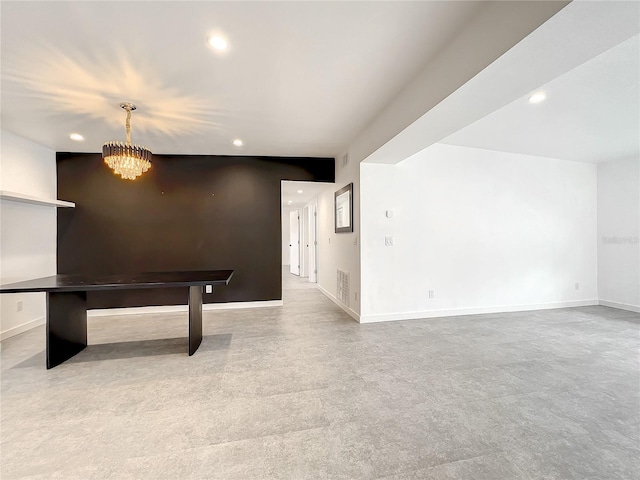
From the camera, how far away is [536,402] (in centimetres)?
203

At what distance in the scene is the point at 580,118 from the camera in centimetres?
323

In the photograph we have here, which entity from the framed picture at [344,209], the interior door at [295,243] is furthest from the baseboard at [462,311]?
the interior door at [295,243]

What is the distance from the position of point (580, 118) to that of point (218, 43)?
13.0 feet

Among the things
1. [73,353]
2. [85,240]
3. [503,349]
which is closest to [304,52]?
[503,349]

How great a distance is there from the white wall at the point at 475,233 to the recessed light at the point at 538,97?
1454 mm

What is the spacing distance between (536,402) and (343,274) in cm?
296

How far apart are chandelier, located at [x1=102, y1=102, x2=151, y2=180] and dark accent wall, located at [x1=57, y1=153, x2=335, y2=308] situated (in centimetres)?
175

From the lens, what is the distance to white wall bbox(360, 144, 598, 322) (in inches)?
158

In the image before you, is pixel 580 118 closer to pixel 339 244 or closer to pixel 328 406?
pixel 339 244

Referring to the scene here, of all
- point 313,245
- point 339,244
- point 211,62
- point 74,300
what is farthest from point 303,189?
point 74,300

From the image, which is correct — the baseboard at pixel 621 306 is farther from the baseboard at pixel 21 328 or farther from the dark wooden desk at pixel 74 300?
the baseboard at pixel 21 328

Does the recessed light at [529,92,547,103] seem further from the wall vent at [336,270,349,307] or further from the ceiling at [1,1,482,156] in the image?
the wall vent at [336,270,349,307]

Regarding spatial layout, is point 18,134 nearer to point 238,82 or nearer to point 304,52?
point 238,82

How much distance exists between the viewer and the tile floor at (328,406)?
58.1 inches
